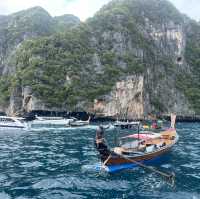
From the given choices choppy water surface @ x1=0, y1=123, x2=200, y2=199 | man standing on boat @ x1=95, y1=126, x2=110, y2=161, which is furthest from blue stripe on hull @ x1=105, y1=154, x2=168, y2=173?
man standing on boat @ x1=95, y1=126, x2=110, y2=161

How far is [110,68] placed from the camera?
118625 mm

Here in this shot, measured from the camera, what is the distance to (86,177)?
85.8 feet

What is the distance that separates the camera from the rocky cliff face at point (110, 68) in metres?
105

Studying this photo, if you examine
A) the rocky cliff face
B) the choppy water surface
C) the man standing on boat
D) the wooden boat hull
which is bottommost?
the choppy water surface

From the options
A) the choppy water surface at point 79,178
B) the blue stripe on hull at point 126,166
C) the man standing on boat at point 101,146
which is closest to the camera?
the choppy water surface at point 79,178

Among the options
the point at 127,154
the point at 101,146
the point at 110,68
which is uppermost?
the point at 110,68

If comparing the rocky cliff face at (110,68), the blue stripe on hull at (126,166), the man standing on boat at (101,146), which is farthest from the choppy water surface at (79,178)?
the rocky cliff face at (110,68)

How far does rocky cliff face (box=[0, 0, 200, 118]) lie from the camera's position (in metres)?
105

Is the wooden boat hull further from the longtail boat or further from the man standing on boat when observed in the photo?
the man standing on boat

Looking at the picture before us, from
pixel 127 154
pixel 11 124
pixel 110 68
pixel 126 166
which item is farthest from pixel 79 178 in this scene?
pixel 110 68

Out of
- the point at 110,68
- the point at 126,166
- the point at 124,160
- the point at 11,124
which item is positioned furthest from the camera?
the point at 110,68

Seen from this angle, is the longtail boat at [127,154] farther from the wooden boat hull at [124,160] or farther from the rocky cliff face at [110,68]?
the rocky cliff face at [110,68]

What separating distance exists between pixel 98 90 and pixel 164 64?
4773 centimetres

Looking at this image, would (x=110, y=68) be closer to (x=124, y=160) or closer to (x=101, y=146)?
(x=124, y=160)
